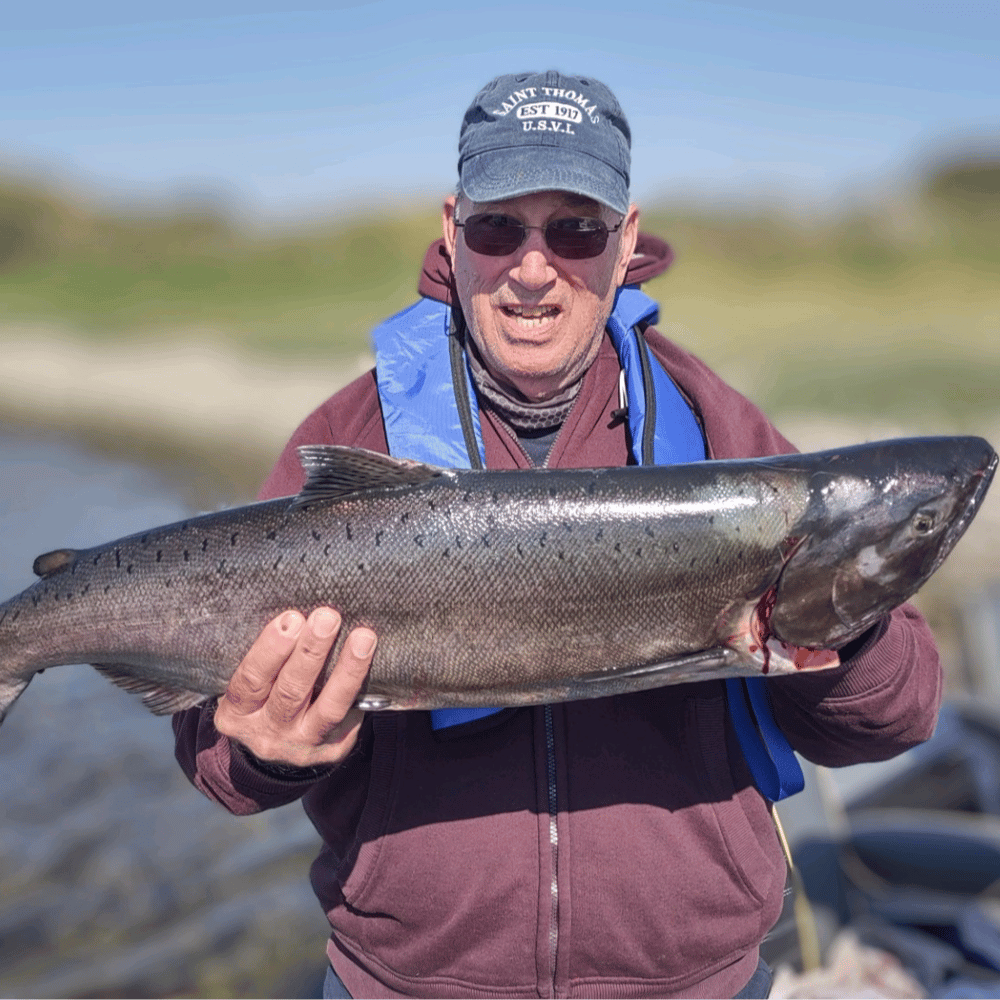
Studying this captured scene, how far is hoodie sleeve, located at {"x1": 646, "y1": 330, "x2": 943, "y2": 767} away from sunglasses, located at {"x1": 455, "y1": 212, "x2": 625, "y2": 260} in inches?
18.1

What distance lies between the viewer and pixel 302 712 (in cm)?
288

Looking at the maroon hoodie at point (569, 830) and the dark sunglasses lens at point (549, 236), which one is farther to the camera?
the dark sunglasses lens at point (549, 236)

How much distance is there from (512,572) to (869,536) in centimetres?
94

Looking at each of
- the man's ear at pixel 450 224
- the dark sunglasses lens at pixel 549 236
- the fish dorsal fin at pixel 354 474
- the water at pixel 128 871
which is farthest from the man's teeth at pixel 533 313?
the water at pixel 128 871

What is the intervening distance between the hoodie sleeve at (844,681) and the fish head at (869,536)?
128 mm

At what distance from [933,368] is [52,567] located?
32096 millimetres

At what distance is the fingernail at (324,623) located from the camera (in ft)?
9.20

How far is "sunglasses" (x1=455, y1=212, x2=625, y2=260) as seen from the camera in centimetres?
326

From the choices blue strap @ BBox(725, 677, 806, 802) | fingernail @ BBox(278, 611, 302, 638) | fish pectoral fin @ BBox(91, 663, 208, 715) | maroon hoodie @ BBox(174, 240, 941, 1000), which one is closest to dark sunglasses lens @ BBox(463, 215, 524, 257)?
maroon hoodie @ BBox(174, 240, 941, 1000)

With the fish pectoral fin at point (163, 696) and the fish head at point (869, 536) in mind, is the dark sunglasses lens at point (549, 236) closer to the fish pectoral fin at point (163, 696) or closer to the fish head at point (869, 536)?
the fish head at point (869, 536)

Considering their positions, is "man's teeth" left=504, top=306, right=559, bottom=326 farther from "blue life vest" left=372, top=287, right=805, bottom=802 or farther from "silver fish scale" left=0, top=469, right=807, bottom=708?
"silver fish scale" left=0, top=469, right=807, bottom=708

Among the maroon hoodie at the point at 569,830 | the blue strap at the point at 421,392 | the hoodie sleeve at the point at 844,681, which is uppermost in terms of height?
the blue strap at the point at 421,392

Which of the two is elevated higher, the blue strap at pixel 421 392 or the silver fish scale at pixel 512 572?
the blue strap at pixel 421 392

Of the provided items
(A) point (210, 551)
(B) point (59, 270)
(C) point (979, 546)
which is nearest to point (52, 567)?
(A) point (210, 551)
